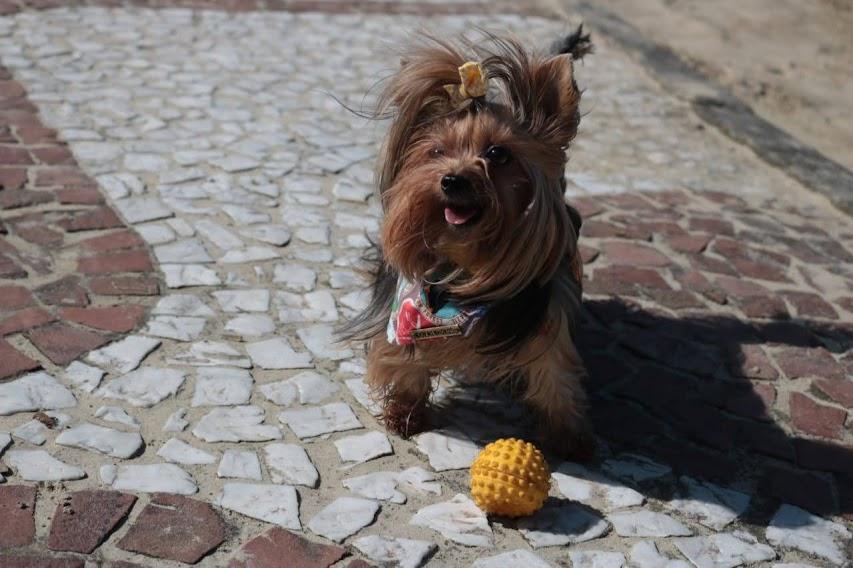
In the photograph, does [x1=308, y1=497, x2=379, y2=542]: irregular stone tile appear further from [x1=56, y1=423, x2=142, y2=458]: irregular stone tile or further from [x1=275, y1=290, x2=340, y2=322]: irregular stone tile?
[x1=275, y1=290, x2=340, y2=322]: irregular stone tile

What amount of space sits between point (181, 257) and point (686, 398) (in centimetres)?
233

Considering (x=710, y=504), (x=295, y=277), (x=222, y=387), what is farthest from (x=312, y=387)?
(x=710, y=504)

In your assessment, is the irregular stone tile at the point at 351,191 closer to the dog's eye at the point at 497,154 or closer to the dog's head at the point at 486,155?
the dog's head at the point at 486,155

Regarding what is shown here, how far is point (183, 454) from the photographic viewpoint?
3543mm

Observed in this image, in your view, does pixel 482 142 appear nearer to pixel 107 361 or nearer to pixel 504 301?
pixel 504 301

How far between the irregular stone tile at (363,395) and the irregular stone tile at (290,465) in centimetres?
40

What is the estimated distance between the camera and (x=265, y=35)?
8703 mm

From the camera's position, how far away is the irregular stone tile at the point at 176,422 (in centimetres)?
369

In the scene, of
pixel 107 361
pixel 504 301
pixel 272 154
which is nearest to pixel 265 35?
pixel 272 154

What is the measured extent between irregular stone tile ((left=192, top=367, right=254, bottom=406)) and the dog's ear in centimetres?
149

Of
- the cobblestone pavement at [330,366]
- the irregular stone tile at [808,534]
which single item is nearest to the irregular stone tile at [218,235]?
the cobblestone pavement at [330,366]

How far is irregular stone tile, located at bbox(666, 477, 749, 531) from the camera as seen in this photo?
139 inches

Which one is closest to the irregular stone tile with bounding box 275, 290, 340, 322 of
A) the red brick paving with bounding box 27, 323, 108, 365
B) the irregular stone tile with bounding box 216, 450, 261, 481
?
the red brick paving with bounding box 27, 323, 108, 365

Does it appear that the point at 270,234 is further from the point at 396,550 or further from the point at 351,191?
the point at 396,550
